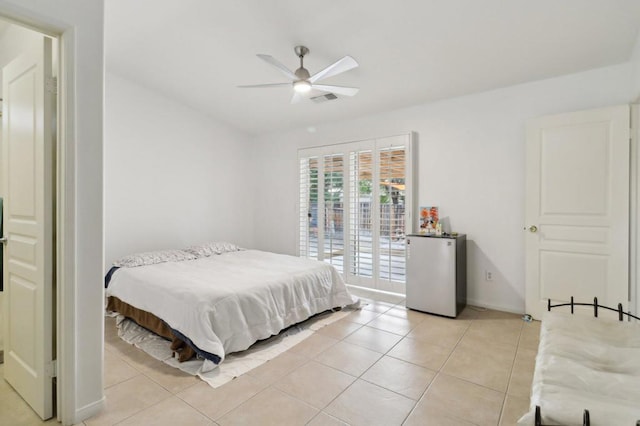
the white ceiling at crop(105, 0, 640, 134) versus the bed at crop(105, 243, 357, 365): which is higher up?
the white ceiling at crop(105, 0, 640, 134)

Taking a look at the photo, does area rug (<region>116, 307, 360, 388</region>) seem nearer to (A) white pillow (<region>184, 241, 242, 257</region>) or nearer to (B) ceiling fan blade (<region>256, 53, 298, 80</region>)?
(A) white pillow (<region>184, 241, 242, 257</region>)

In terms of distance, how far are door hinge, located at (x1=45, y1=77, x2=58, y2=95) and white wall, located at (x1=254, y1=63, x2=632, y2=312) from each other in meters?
3.64

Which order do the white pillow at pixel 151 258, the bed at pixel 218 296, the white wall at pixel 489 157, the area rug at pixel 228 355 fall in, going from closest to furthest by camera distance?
the area rug at pixel 228 355, the bed at pixel 218 296, the white wall at pixel 489 157, the white pillow at pixel 151 258

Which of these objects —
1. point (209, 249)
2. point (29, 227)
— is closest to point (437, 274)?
point (209, 249)

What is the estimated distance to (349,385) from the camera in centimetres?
229

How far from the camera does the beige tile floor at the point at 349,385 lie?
1.95 m

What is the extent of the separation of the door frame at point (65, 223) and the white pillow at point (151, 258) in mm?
1924

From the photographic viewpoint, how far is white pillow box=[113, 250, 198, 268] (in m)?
3.71

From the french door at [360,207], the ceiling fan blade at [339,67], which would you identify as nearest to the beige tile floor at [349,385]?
the french door at [360,207]

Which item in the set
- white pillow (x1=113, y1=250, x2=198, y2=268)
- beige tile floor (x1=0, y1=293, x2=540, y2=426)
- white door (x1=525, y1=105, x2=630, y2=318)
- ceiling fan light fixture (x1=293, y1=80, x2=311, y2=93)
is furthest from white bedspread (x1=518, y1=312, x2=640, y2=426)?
white pillow (x1=113, y1=250, x2=198, y2=268)

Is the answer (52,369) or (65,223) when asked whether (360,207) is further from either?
(52,369)

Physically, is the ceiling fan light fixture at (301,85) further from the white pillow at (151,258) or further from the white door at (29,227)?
the white pillow at (151,258)

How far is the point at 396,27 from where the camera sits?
2.89 meters

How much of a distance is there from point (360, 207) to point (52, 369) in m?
3.67
